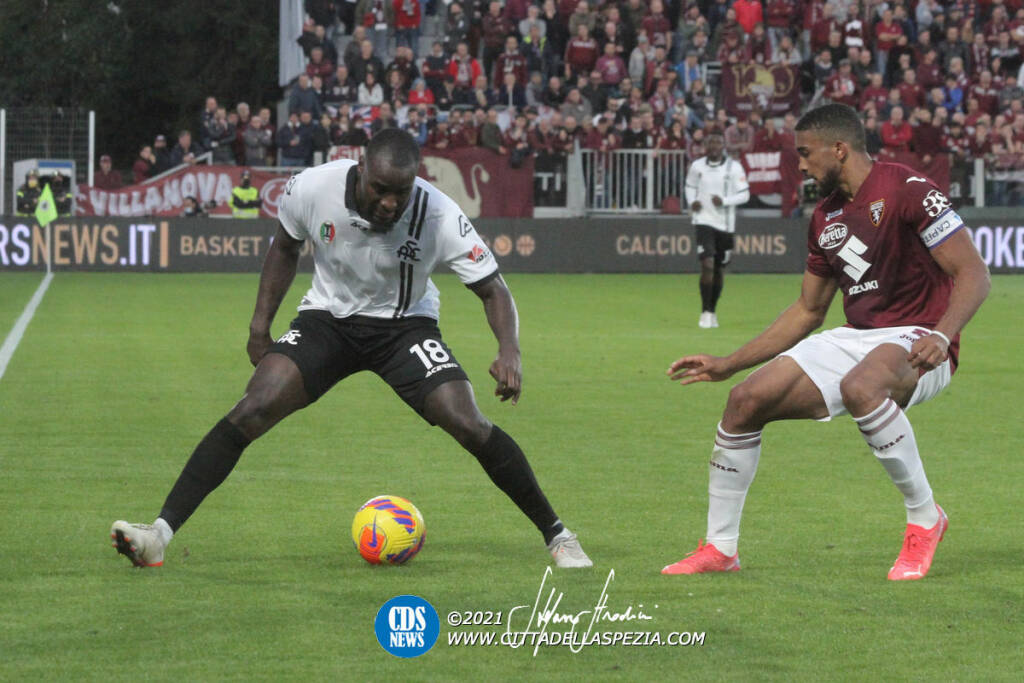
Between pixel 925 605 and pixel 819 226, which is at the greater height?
pixel 819 226

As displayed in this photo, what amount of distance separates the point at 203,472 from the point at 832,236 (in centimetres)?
264

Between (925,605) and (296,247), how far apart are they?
2869 millimetres

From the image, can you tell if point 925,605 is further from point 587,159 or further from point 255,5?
point 255,5

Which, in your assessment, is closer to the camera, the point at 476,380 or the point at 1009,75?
the point at 476,380

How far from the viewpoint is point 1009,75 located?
109 feet

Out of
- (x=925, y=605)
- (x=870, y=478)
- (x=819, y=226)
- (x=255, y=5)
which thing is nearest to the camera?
(x=925, y=605)

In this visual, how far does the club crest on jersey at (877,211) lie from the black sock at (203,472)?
8.51 feet

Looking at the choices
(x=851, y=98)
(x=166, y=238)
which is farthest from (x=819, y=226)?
(x=851, y=98)

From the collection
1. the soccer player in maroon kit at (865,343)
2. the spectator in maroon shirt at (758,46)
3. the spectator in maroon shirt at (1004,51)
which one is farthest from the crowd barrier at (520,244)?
the soccer player in maroon kit at (865,343)

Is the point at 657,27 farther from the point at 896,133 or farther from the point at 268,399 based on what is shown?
the point at 268,399

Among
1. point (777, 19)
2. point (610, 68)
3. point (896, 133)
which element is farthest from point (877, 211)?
point (777, 19)

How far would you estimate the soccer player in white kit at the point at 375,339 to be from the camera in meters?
6.61

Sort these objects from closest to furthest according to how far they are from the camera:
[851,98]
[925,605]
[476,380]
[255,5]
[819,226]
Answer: [925,605]
[819,226]
[476,380]
[851,98]
[255,5]

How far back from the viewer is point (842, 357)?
21.5ft
